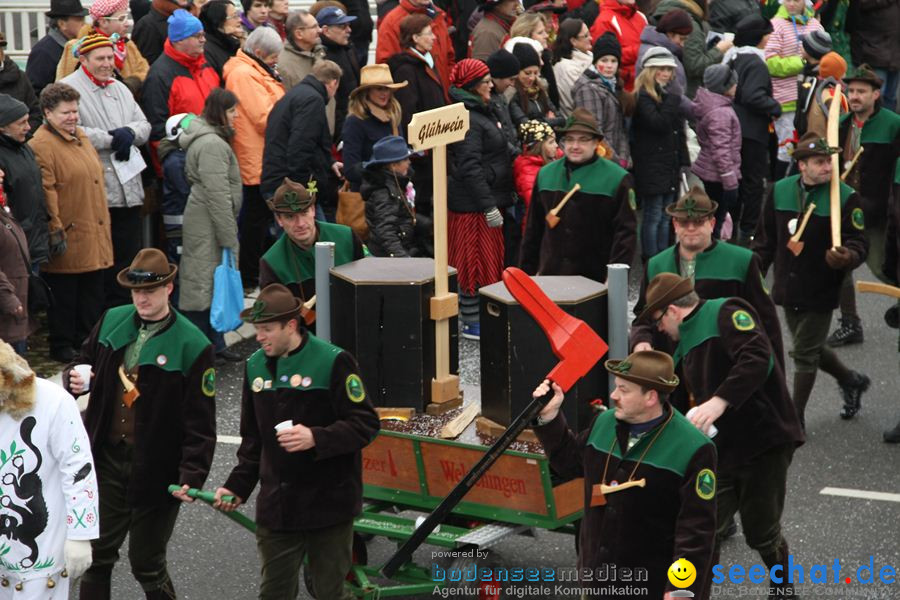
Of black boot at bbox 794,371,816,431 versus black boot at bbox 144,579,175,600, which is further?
black boot at bbox 794,371,816,431

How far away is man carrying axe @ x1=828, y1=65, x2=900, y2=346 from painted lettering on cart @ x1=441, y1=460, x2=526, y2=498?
5000 mm

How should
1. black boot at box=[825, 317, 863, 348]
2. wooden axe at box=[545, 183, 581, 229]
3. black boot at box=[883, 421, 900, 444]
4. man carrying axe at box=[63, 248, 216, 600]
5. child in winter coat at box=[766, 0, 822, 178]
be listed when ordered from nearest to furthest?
man carrying axe at box=[63, 248, 216, 600], wooden axe at box=[545, 183, 581, 229], black boot at box=[883, 421, 900, 444], black boot at box=[825, 317, 863, 348], child in winter coat at box=[766, 0, 822, 178]

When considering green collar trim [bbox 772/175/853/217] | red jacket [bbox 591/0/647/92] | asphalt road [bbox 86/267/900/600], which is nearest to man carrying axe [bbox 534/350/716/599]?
asphalt road [bbox 86/267/900/600]

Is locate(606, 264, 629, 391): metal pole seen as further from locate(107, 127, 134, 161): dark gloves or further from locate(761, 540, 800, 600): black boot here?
locate(107, 127, 134, 161): dark gloves

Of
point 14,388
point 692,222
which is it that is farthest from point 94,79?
point 14,388

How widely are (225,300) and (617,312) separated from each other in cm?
456

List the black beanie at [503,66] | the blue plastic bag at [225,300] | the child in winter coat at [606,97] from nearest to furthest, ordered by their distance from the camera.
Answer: the blue plastic bag at [225,300] < the black beanie at [503,66] < the child in winter coat at [606,97]

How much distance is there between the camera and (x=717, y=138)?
1477 cm

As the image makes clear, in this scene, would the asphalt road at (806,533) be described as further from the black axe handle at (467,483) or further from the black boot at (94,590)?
the black axe handle at (467,483)

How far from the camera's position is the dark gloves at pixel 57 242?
36.1ft

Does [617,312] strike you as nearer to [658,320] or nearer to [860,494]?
[658,320]

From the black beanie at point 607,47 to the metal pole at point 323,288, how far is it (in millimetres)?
6605

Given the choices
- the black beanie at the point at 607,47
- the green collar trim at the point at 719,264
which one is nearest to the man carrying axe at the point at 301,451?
the green collar trim at the point at 719,264

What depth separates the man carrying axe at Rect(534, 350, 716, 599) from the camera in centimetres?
598
